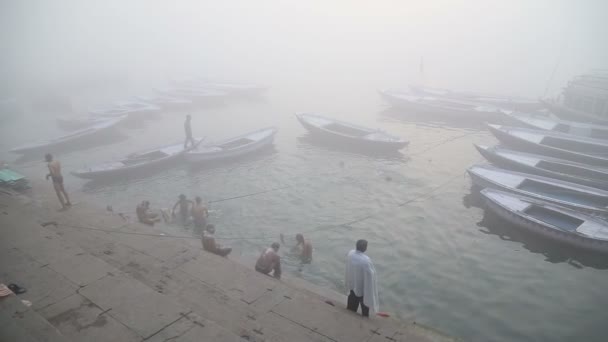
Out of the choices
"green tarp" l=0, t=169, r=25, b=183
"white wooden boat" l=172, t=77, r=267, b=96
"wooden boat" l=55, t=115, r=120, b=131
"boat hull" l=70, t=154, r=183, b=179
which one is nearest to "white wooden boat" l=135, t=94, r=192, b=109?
"white wooden boat" l=172, t=77, r=267, b=96

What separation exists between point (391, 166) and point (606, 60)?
2645 inches

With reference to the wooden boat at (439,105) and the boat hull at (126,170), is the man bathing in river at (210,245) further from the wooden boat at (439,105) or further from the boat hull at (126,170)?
the wooden boat at (439,105)

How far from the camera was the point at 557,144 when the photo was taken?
75.2ft

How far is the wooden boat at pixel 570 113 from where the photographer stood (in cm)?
2873

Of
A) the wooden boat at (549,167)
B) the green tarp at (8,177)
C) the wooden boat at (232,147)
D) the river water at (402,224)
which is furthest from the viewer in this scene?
the wooden boat at (232,147)

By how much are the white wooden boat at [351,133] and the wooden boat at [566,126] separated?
36.2ft

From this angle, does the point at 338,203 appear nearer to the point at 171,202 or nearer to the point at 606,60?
the point at 171,202

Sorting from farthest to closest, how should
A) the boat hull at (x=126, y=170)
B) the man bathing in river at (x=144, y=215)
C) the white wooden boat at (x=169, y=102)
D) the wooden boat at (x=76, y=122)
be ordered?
the white wooden boat at (x=169, y=102) → the wooden boat at (x=76, y=122) → the boat hull at (x=126, y=170) → the man bathing in river at (x=144, y=215)

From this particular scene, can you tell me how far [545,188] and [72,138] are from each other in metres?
28.5

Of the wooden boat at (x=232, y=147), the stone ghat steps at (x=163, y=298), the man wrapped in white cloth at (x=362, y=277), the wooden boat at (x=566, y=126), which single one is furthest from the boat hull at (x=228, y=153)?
the wooden boat at (x=566, y=126)

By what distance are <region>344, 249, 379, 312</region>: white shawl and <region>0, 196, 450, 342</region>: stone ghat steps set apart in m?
0.51

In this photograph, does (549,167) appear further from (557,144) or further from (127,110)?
(127,110)

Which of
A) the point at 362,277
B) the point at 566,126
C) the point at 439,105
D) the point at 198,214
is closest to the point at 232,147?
the point at 198,214

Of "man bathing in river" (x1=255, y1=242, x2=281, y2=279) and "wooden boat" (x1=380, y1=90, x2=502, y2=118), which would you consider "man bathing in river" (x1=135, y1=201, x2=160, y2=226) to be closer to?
"man bathing in river" (x1=255, y1=242, x2=281, y2=279)
